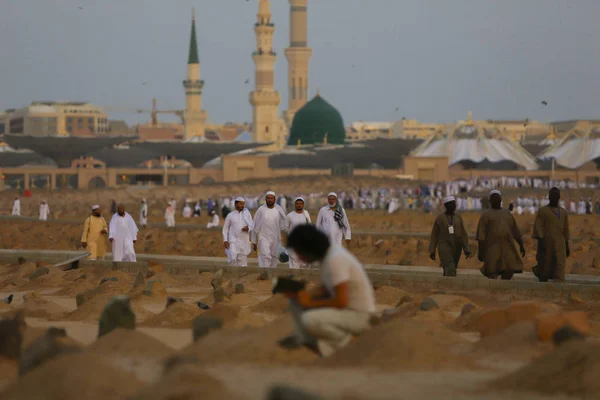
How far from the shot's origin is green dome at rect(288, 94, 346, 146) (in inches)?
3428

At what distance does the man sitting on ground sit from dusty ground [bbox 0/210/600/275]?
926 cm

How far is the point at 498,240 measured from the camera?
1126 cm

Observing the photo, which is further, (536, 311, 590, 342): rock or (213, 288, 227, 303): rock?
(213, 288, 227, 303): rock

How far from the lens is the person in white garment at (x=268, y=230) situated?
41.4 ft

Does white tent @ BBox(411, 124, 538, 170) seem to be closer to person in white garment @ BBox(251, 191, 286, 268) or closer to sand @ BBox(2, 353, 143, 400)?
person in white garment @ BBox(251, 191, 286, 268)

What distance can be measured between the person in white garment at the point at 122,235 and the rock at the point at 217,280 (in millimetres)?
1533

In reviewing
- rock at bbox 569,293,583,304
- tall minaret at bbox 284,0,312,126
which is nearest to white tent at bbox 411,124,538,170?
tall minaret at bbox 284,0,312,126

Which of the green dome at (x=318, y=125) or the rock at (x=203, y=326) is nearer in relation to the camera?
the rock at (x=203, y=326)

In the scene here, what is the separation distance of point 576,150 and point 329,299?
6171 centimetres

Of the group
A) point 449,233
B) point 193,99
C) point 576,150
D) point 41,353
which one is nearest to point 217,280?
point 449,233

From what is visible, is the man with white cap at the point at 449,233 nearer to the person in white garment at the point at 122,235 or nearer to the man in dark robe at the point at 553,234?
the man in dark robe at the point at 553,234

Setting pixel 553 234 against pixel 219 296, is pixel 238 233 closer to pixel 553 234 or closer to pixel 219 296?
pixel 219 296

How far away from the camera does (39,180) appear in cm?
8900

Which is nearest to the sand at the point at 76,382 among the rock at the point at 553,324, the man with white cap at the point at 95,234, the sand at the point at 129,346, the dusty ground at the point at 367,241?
the sand at the point at 129,346
